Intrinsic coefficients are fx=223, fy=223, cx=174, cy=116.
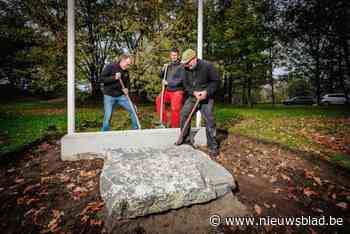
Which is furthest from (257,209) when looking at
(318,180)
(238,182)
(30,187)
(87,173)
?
(30,187)

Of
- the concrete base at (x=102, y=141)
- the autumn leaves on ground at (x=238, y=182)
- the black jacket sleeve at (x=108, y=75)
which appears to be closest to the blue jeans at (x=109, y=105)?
the black jacket sleeve at (x=108, y=75)

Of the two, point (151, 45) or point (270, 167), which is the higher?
point (151, 45)

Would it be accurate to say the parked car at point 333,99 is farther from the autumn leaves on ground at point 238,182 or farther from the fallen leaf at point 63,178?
the fallen leaf at point 63,178

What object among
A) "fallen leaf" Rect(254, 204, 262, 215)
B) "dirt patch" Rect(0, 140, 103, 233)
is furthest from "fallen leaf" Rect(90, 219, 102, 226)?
"fallen leaf" Rect(254, 204, 262, 215)

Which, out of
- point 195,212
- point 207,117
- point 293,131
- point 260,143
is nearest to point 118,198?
point 195,212

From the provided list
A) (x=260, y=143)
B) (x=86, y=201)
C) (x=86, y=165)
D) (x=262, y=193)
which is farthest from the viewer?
(x=260, y=143)

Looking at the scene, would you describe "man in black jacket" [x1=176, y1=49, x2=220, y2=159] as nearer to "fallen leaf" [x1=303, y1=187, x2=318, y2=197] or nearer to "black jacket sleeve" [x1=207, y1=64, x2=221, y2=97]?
"black jacket sleeve" [x1=207, y1=64, x2=221, y2=97]

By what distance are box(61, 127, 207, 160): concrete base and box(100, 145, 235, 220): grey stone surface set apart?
0.72 meters

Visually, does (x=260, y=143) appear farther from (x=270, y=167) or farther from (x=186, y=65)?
(x=186, y=65)

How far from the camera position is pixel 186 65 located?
4.19 m

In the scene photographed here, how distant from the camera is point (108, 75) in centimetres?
471

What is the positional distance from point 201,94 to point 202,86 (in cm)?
19

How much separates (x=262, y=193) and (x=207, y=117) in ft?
5.40

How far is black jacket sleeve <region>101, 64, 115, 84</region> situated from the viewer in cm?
464
